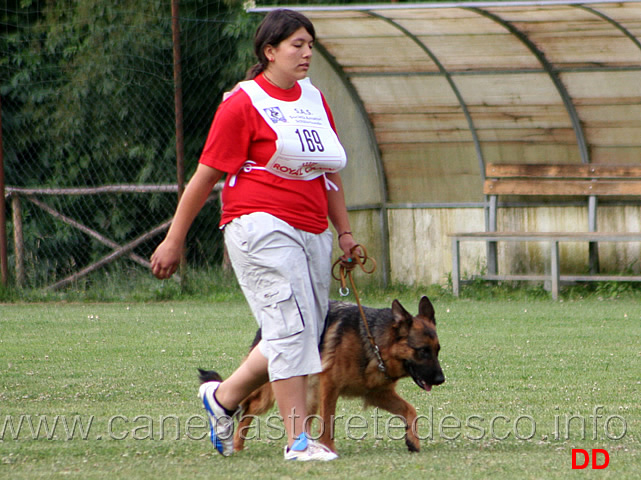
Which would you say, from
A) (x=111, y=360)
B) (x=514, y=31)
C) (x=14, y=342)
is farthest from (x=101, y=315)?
(x=514, y=31)

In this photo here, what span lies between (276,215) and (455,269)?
27.2ft

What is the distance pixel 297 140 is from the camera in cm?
423

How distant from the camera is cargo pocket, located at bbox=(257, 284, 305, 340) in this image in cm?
418

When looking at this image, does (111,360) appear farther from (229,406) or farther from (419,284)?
(419,284)

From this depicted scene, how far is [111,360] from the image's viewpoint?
7594 mm

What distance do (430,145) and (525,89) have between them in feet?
4.64

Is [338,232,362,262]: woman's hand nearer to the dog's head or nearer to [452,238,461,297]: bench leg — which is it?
the dog's head

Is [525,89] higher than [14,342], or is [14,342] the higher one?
[525,89]

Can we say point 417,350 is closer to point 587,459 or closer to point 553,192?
point 587,459

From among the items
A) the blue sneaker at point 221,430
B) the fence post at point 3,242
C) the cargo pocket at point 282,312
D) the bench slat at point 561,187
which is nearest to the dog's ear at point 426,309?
the cargo pocket at point 282,312

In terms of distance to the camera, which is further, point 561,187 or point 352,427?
point 561,187

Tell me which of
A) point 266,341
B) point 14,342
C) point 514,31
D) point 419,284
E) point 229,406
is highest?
point 514,31

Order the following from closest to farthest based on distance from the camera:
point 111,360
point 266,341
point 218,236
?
point 266,341 < point 111,360 < point 218,236

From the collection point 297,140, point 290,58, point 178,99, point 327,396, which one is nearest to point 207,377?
point 327,396
